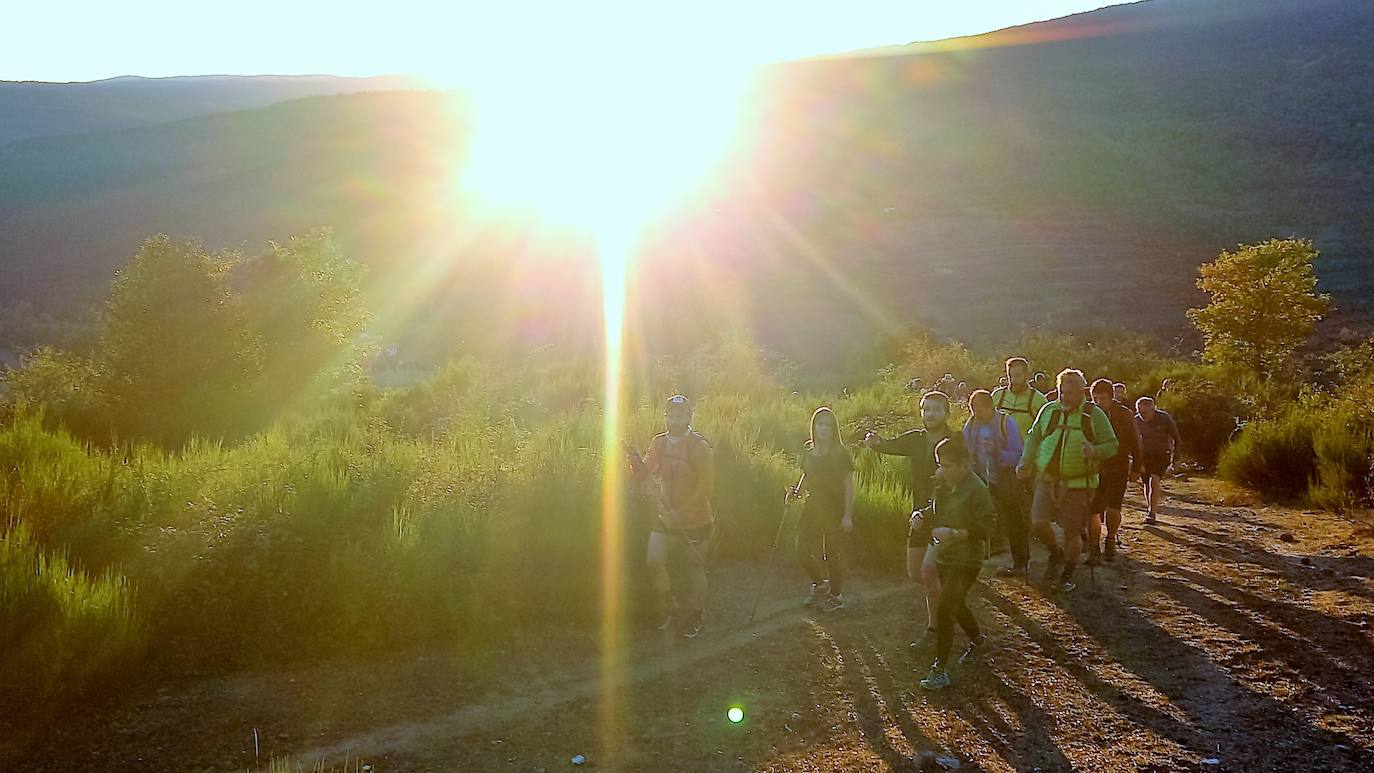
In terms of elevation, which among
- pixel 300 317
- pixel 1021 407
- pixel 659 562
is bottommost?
pixel 659 562

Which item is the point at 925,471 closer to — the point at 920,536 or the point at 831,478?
the point at 831,478

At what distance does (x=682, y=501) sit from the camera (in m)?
6.65

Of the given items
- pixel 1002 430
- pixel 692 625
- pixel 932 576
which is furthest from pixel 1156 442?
pixel 692 625

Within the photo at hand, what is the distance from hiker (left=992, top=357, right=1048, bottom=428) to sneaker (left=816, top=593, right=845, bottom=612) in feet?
7.54

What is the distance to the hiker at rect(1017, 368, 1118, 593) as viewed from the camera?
7.14 metres

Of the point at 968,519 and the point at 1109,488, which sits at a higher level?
the point at 968,519

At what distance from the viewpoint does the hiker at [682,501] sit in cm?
662

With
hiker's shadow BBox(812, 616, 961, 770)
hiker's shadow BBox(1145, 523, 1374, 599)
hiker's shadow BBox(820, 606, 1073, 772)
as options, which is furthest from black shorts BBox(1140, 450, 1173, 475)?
hiker's shadow BBox(820, 606, 1073, 772)

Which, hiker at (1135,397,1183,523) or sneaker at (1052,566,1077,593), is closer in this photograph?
sneaker at (1052,566,1077,593)

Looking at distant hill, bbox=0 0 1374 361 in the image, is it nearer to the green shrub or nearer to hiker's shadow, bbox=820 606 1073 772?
hiker's shadow, bbox=820 606 1073 772

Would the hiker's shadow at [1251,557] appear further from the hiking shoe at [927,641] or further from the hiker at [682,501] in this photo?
the hiker at [682,501]

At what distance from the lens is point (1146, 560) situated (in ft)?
29.1

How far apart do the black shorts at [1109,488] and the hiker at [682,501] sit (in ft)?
13.4

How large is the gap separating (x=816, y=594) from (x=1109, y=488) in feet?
10.4
